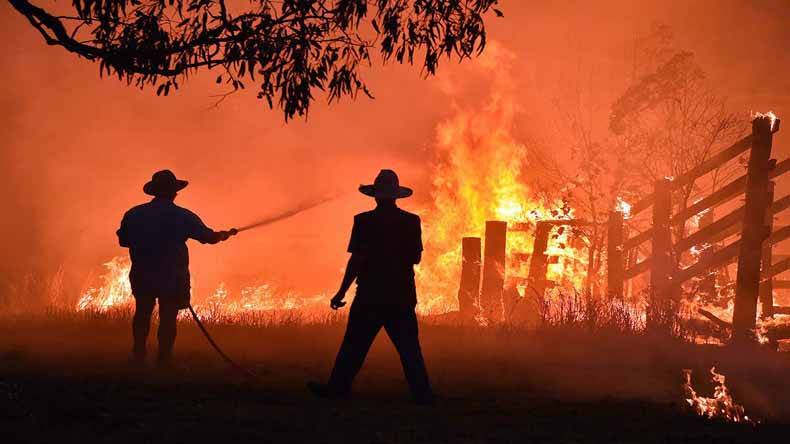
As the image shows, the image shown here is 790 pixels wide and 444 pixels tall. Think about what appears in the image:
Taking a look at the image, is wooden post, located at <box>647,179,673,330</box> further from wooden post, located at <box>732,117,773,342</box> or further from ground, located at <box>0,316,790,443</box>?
ground, located at <box>0,316,790,443</box>

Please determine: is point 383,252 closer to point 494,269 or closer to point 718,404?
point 718,404

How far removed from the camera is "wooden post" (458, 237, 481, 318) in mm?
14930

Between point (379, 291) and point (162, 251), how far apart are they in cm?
259

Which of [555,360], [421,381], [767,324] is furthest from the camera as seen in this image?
[767,324]

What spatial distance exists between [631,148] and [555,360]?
13944mm

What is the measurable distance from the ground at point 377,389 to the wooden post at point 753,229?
0.57m

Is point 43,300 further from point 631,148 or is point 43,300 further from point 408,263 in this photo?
point 631,148

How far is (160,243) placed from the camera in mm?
9008

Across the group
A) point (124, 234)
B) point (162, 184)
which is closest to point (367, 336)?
point (162, 184)

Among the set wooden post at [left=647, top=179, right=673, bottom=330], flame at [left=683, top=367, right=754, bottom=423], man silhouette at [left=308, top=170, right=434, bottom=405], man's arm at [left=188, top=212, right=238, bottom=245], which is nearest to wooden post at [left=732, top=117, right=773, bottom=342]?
wooden post at [left=647, top=179, right=673, bottom=330]

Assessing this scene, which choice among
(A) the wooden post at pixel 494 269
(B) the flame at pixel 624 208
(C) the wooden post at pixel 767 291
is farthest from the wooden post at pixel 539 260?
(C) the wooden post at pixel 767 291

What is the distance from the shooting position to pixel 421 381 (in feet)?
25.2

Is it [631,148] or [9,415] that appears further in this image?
[631,148]

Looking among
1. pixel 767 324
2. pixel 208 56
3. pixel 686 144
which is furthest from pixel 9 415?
pixel 686 144
